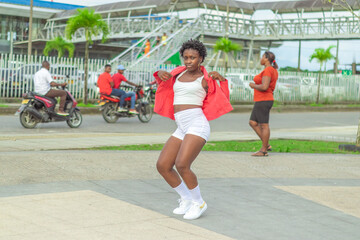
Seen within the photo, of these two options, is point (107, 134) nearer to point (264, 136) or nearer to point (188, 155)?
point (264, 136)

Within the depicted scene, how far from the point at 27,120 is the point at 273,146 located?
642 cm

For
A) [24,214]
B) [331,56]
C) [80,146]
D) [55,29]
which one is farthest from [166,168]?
[55,29]

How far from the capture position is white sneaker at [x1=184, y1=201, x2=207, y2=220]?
17.6ft

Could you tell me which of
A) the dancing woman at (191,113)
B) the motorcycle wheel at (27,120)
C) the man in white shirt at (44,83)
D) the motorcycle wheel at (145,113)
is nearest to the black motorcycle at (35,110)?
the motorcycle wheel at (27,120)

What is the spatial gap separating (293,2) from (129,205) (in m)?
42.9

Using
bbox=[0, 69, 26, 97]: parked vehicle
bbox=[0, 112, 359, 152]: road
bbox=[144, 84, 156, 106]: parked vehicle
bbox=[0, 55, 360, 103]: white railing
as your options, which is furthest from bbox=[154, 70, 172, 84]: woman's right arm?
bbox=[144, 84, 156, 106]: parked vehicle

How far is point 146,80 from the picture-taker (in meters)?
27.6

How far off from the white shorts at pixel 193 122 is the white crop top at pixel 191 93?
0.09 meters

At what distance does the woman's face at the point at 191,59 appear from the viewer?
5.54 meters

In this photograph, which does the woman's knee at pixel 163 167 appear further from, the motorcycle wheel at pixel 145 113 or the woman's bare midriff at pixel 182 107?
the motorcycle wheel at pixel 145 113

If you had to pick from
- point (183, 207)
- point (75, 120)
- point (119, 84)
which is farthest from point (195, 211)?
point (119, 84)

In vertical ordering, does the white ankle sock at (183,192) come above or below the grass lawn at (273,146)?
above

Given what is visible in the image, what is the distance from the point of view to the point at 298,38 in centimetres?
4347

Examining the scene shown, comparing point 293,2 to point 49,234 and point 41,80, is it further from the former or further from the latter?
point 49,234
